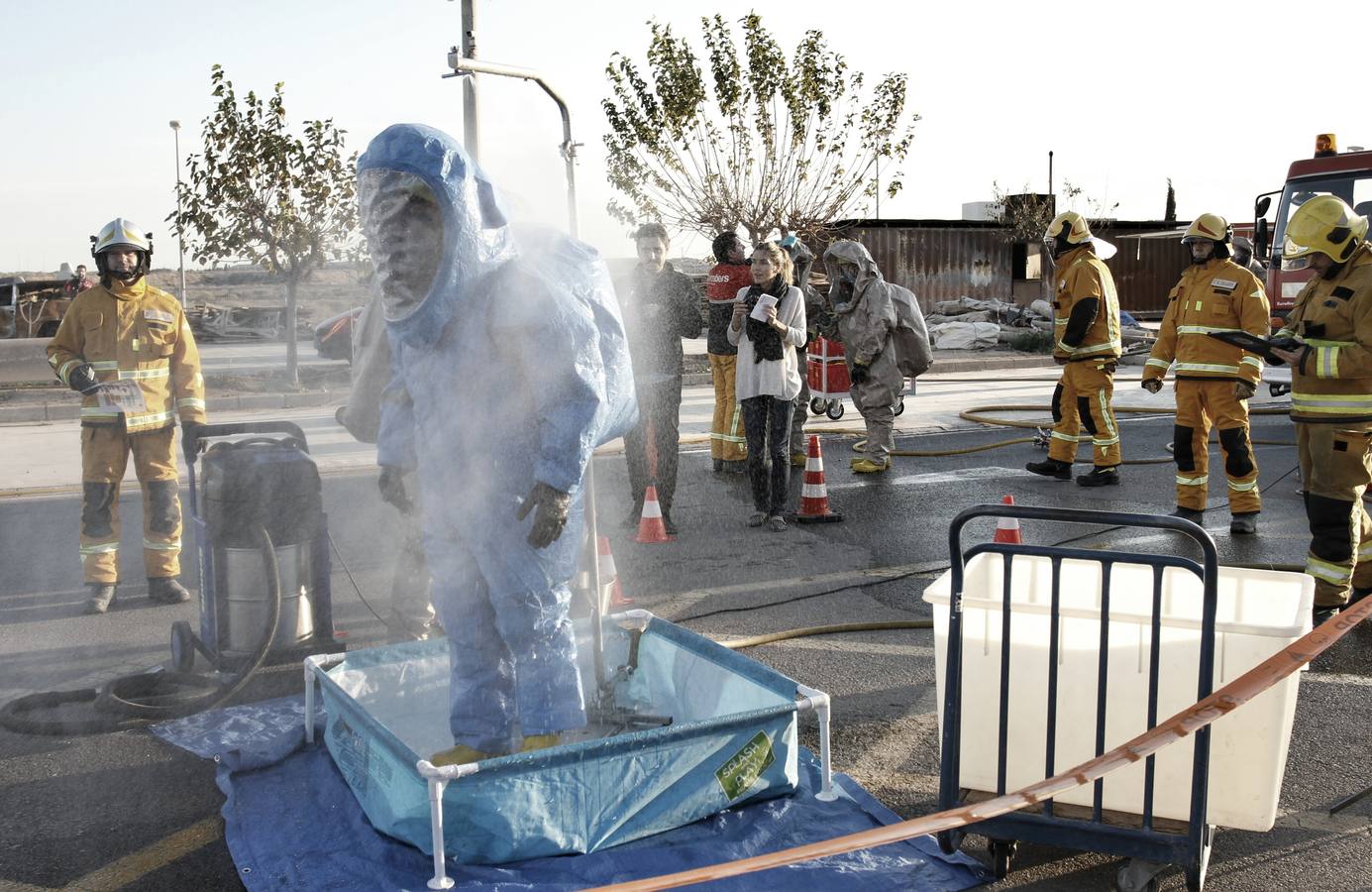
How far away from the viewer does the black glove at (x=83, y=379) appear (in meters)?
6.18

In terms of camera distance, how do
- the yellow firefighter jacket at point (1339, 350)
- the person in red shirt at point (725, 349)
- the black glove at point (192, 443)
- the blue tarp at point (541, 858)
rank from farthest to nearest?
the person in red shirt at point (725, 349)
the yellow firefighter jacket at point (1339, 350)
the black glove at point (192, 443)
the blue tarp at point (541, 858)

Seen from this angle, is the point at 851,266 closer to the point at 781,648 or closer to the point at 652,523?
the point at 652,523

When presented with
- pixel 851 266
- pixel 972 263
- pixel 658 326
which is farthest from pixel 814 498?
pixel 972 263

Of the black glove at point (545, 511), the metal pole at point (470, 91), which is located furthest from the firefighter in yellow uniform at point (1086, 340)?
the black glove at point (545, 511)

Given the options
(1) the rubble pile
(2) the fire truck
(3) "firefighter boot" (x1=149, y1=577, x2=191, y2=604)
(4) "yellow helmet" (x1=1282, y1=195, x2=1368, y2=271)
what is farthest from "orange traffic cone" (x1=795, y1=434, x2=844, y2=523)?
(1) the rubble pile

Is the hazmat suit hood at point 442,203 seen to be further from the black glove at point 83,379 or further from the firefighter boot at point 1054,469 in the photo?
the firefighter boot at point 1054,469

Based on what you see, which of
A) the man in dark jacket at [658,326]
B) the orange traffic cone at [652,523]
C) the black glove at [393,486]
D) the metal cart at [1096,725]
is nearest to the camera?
the metal cart at [1096,725]

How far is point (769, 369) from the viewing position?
7.89m

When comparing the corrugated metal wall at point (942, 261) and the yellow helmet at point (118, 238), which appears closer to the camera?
the yellow helmet at point (118, 238)

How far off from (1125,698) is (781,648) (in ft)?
7.82

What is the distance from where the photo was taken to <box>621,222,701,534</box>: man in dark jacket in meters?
7.55

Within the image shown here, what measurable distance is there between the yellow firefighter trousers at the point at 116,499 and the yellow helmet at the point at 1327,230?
18.7 feet

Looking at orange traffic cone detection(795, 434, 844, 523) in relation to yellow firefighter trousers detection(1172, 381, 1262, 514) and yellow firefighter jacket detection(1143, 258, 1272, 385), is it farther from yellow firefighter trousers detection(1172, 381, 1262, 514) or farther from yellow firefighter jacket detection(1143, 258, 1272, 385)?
yellow firefighter jacket detection(1143, 258, 1272, 385)

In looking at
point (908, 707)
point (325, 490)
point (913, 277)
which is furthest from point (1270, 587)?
point (913, 277)
